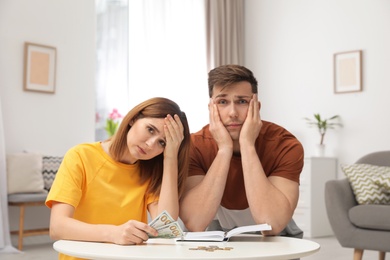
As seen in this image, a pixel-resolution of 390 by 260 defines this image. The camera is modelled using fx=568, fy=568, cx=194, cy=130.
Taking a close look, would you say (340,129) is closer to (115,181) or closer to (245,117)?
(245,117)

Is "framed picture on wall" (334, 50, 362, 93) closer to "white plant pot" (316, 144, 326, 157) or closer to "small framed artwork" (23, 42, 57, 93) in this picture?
"white plant pot" (316, 144, 326, 157)

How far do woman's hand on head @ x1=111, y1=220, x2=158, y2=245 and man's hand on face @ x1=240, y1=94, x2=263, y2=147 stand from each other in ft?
2.03

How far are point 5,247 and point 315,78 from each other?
3927 mm

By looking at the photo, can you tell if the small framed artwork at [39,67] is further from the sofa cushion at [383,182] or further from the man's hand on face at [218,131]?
the man's hand on face at [218,131]

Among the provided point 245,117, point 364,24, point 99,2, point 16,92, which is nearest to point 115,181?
point 245,117

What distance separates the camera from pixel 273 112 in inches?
277

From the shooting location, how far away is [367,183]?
13.6 feet

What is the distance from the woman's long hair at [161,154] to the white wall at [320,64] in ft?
15.0

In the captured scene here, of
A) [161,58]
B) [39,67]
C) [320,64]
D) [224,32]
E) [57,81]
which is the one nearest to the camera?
[39,67]

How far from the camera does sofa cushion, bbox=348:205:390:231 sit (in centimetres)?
383

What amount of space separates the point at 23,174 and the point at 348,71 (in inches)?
145

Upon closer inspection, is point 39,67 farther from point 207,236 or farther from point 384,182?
point 207,236

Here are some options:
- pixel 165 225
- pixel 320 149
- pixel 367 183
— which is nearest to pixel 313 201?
pixel 320 149

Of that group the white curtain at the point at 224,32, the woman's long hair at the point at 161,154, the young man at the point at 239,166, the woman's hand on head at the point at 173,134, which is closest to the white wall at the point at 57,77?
the white curtain at the point at 224,32
